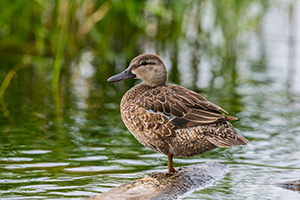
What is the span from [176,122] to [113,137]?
1915mm

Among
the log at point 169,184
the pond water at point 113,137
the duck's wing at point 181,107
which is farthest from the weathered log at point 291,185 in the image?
the duck's wing at point 181,107

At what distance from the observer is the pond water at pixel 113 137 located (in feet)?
17.5

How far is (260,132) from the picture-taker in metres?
7.32

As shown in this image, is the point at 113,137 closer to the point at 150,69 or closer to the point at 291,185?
the point at 150,69

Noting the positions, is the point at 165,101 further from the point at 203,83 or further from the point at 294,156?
the point at 203,83

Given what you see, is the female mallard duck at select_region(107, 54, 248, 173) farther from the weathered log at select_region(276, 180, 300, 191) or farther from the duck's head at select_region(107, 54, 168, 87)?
the weathered log at select_region(276, 180, 300, 191)

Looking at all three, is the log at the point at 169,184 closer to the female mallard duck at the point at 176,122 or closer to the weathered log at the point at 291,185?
the female mallard duck at the point at 176,122

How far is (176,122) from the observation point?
17.1 feet

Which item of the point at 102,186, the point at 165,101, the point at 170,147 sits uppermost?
the point at 165,101

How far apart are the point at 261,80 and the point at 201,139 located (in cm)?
525

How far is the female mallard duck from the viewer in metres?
5.11

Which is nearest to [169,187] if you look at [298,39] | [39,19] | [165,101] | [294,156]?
[165,101]

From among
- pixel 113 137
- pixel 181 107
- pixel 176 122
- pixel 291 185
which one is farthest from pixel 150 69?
pixel 291 185

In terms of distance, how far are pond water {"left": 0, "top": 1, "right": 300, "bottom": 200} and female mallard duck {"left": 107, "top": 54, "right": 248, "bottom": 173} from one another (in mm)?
424
